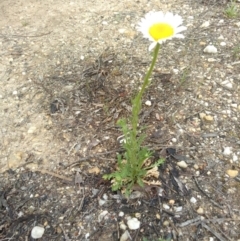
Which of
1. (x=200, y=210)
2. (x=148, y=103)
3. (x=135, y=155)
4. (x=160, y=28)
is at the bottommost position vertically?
(x=200, y=210)

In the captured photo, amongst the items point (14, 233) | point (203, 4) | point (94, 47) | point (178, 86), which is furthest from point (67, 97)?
point (203, 4)

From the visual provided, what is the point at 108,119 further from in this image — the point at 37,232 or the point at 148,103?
the point at 37,232

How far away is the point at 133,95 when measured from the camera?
250 cm

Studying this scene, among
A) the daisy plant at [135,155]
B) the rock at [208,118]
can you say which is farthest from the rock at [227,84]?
the daisy plant at [135,155]

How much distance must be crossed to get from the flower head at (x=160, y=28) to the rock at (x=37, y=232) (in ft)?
3.76

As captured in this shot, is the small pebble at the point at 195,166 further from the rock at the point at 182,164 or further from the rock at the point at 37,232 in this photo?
the rock at the point at 37,232

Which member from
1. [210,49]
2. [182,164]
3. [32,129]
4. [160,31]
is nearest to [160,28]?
[160,31]

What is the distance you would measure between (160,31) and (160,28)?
34 mm

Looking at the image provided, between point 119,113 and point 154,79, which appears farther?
point 154,79

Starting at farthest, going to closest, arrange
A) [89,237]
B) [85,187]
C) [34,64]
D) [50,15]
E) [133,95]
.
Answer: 1. [50,15]
2. [34,64]
3. [133,95]
4. [85,187]
5. [89,237]

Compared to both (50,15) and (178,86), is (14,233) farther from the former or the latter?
(50,15)

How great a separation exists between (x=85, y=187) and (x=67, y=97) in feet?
2.47

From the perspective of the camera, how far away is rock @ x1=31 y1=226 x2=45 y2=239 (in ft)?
6.08

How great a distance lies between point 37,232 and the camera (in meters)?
1.86
